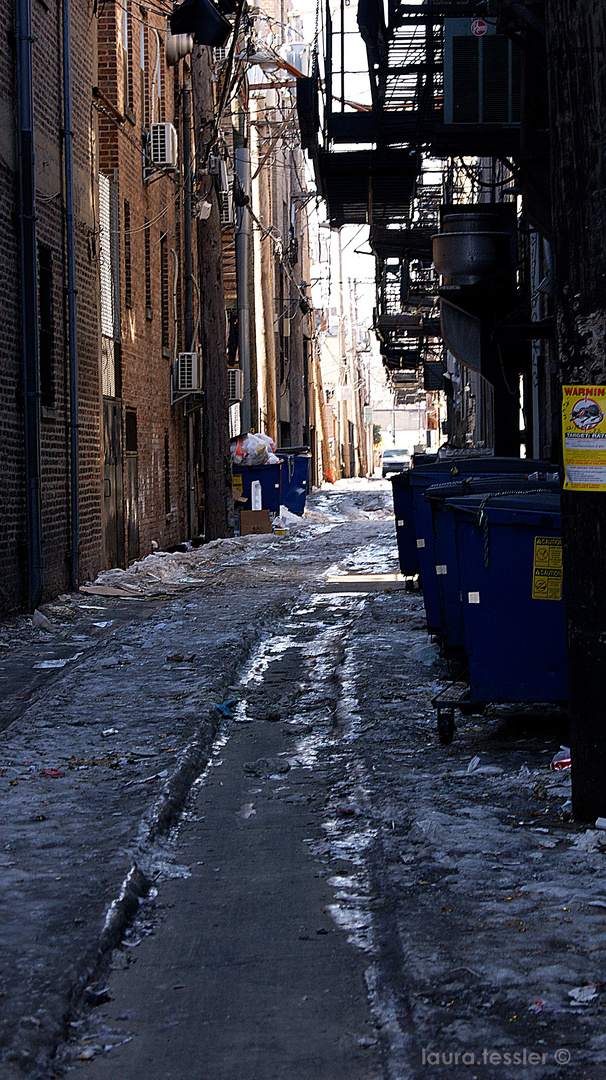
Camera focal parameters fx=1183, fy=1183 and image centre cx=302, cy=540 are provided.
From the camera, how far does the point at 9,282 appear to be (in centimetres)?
1199

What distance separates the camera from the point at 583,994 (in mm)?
3680

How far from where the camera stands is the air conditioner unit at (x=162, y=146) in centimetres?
1909

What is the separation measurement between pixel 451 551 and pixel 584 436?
2875 mm

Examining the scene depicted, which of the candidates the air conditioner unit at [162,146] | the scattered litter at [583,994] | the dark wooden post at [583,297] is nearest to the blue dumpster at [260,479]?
the air conditioner unit at [162,146]

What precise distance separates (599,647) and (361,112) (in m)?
10.8

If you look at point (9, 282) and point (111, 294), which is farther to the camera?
point (111, 294)

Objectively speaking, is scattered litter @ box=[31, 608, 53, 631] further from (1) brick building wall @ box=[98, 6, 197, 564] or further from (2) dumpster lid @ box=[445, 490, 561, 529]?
(2) dumpster lid @ box=[445, 490, 561, 529]

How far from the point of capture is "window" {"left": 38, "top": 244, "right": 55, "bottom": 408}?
1326 centimetres

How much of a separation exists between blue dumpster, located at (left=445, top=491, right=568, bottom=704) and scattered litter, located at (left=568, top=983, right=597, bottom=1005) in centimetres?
296

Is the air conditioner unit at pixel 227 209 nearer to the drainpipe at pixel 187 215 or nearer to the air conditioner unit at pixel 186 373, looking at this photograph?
the drainpipe at pixel 187 215

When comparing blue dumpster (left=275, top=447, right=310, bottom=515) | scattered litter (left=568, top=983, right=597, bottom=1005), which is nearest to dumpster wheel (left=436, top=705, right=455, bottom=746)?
scattered litter (left=568, top=983, right=597, bottom=1005)

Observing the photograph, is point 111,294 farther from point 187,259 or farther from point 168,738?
point 168,738

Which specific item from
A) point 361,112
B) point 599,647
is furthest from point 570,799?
point 361,112

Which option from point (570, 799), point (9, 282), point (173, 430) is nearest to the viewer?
point (570, 799)
